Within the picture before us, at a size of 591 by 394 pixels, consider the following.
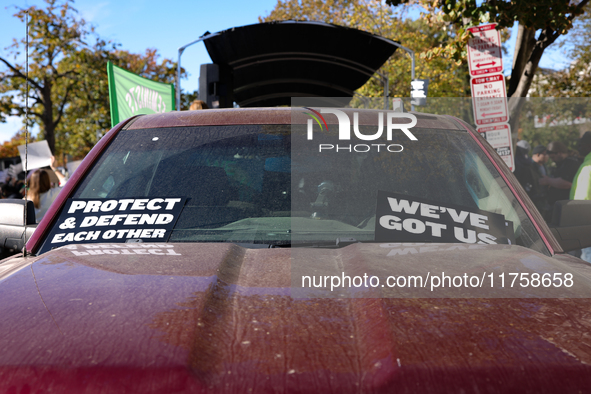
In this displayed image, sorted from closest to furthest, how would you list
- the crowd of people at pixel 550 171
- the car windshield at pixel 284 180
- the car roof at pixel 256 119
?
the car windshield at pixel 284 180
the car roof at pixel 256 119
the crowd of people at pixel 550 171

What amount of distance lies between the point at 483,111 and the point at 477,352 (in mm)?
5389

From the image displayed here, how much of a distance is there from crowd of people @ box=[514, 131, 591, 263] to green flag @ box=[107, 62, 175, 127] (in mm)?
5605

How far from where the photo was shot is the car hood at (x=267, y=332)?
40.5 inches

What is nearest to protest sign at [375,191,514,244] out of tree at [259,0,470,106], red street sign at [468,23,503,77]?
red street sign at [468,23,503,77]

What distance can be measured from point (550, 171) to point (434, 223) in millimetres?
6808

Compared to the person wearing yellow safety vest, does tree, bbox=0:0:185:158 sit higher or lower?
higher

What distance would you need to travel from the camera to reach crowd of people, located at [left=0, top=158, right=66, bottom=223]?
607cm

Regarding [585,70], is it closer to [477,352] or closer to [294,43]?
[294,43]

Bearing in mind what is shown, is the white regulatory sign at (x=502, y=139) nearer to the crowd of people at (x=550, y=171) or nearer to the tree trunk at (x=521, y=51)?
the crowd of people at (x=550, y=171)

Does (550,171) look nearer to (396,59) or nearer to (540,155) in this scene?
(540,155)

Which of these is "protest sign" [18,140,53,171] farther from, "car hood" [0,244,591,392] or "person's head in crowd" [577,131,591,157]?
"person's head in crowd" [577,131,591,157]

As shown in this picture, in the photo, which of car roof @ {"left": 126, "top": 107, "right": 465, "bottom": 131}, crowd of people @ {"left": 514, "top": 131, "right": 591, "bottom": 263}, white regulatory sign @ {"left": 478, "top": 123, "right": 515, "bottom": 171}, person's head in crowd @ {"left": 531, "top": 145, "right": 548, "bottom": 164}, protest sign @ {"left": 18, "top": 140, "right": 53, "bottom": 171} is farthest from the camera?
person's head in crowd @ {"left": 531, "top": 145, "right": 548, "bottom": 164}

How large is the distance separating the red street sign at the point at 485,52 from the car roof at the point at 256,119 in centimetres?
408

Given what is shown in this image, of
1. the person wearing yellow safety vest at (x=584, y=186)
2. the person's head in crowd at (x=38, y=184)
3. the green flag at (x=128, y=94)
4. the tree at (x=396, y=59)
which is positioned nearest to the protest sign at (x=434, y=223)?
the person wearing yellow safety vest at (x=584, y=186)
